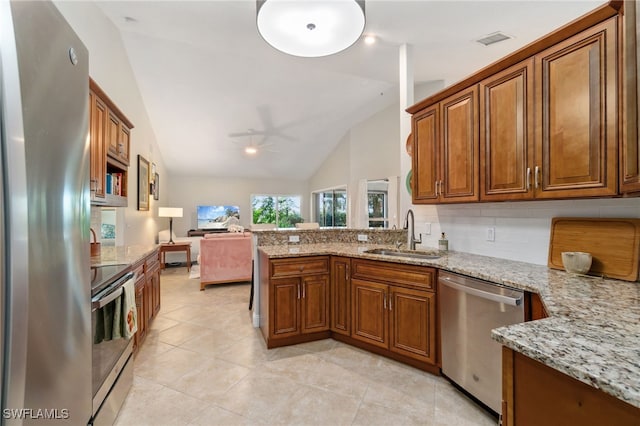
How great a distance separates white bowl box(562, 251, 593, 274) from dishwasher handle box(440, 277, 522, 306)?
47 centimetres

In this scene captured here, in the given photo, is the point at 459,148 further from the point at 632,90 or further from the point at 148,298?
the point at 148,298

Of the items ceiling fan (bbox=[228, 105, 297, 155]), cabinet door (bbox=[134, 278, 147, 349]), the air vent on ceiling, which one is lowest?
cabinet door (bbox=[134, 278, 147, 349])

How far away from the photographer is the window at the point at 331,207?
8141mm

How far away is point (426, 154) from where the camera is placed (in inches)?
103

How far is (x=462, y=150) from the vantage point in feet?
7.47

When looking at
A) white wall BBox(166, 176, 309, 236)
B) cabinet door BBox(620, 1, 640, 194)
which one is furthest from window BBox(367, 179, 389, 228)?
cabinet door BBox(620, 1, 640, 194)

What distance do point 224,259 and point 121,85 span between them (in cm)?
294

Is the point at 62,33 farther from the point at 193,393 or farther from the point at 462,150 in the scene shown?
the point at 462,150

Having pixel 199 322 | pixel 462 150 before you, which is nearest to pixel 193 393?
pixel 199 322

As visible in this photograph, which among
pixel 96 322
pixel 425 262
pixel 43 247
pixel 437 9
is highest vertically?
pixel 437 9

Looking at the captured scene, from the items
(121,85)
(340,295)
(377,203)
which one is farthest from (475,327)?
(121,85)

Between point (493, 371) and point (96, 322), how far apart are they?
2.26 m

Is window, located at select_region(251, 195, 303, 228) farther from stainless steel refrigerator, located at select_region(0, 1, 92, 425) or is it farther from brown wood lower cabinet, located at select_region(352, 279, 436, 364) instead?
stainless steel refrigerator, located at select_region(0, 1, 92, 425)

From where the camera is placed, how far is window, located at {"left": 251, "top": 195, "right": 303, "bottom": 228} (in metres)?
9.40
